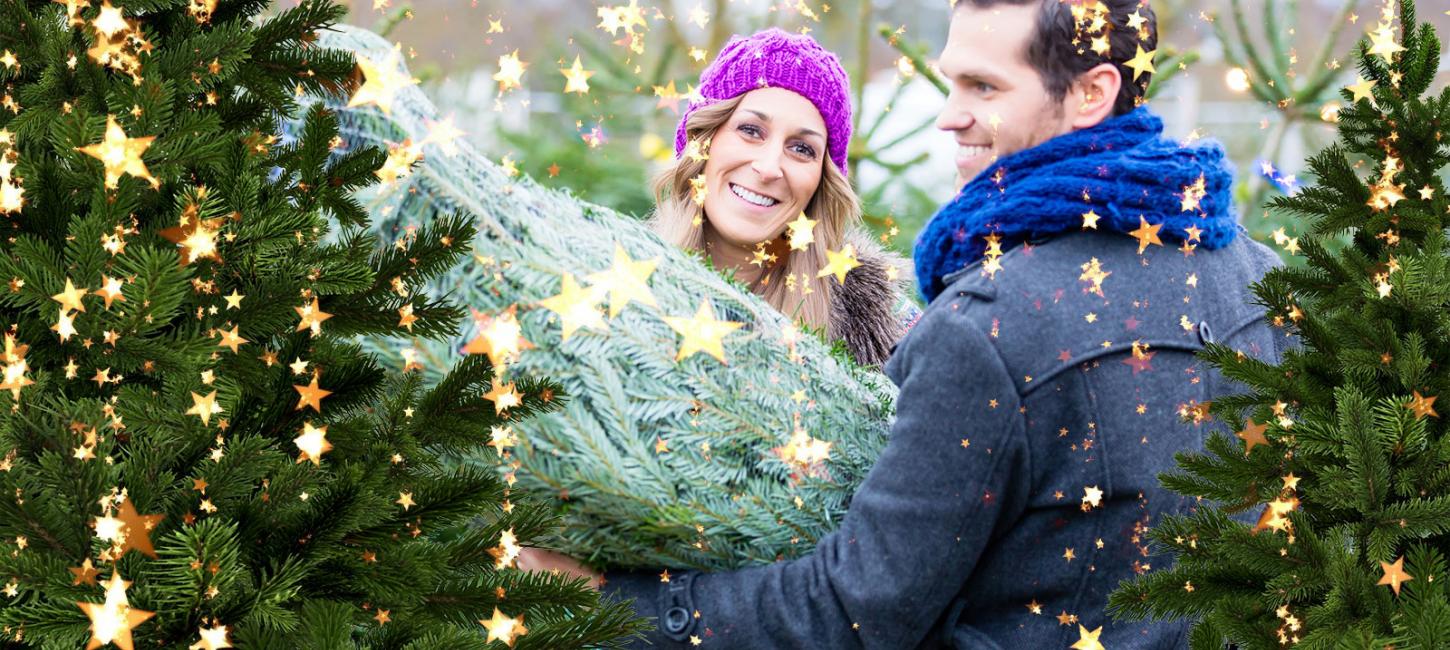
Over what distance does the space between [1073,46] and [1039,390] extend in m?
0.58

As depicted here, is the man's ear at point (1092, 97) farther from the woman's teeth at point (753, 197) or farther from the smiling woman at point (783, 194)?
the woman's teeth at point (753, 197)

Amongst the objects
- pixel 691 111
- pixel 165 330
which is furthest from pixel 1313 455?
pixel 691 111

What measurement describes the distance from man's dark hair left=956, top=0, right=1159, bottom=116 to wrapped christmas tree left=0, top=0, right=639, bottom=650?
3.40 ft

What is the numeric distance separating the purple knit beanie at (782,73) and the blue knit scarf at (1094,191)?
74cm

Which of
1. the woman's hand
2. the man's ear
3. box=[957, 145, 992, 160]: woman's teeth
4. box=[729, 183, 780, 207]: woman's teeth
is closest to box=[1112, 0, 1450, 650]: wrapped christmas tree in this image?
the man's ear

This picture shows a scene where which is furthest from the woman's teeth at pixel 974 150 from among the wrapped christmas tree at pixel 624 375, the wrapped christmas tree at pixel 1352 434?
the wrapped christmas tree at pixel 1352 434

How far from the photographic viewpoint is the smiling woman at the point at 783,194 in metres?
2.76

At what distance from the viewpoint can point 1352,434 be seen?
128 centimetres

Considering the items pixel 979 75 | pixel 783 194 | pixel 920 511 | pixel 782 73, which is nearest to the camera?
pixel 920 511

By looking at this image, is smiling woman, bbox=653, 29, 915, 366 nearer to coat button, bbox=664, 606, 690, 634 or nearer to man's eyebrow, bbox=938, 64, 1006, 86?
man's eyebrow, bbox=938, 64, 1006, 86

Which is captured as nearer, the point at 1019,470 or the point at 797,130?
the point at 1019,470

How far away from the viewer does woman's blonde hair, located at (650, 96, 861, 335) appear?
117 inches

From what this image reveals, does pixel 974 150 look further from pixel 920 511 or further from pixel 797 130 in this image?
pixel 797 130

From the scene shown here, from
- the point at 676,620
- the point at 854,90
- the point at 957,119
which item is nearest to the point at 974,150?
the point at 957,119
